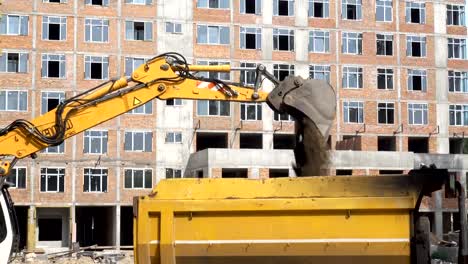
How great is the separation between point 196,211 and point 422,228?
291cm

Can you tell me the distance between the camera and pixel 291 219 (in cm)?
928

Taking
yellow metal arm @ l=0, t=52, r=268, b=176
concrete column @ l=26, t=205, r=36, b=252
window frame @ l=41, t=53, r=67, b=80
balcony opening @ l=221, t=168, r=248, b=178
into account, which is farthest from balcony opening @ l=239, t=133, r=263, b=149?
yellow metal arm @ l=0, t=52, r=268, b=176

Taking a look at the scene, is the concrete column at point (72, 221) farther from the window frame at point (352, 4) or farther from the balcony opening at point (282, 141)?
the window frame at point (352, 4)

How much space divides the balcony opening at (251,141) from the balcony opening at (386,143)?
997 cm

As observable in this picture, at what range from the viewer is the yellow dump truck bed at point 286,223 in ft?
30.2

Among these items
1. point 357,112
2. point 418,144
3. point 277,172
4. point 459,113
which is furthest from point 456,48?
point 277,172

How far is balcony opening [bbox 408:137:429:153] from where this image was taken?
60000mm

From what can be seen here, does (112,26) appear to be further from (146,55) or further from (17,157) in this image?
(17,157)

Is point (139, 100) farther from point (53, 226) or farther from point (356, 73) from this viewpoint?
point (356, 73)

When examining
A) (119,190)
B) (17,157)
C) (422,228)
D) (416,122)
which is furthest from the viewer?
(416,122)

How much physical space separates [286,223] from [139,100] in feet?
14.4

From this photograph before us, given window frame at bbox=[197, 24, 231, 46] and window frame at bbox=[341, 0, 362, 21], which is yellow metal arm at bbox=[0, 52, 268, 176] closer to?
window frame at bbox=[197, 24, 231, 46]

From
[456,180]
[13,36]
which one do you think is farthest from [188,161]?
[456,180]

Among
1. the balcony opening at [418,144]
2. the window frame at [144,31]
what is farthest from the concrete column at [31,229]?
the balcony opening at [418,144]
